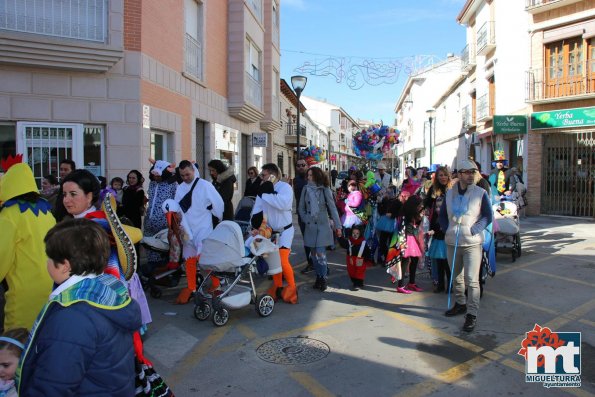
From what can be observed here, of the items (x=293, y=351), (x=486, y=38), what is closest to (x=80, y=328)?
(x=293, y=351)

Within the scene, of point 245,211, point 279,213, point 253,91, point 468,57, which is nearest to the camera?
point 279,213

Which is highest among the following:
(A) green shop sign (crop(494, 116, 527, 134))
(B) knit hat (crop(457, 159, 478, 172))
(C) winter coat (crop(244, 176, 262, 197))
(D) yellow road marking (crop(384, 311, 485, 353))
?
(A) green shop sign (crop(494, 116, 527, 134))

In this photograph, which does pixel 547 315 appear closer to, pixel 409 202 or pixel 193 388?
pixel 409 202

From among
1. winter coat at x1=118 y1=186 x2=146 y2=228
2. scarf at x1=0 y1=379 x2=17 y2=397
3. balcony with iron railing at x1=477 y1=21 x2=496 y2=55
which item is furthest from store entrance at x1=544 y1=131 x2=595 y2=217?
scarf at x1=0 y1=379 x2=17 y2=397

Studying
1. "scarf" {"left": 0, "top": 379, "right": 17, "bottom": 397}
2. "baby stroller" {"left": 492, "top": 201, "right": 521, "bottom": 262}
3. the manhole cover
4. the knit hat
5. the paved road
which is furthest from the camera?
"baby stroller" {"left": 492, "top": 201, "right": 521, "bottom": 262}

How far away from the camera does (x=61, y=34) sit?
8805 mm

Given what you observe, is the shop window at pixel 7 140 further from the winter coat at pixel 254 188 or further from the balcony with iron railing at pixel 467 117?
the balcony with iron railing at pixel 467 117

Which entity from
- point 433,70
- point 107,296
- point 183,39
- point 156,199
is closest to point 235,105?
point 183,39

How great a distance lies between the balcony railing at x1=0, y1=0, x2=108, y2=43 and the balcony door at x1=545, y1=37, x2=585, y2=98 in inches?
613

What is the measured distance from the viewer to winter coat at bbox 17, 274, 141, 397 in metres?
1.71

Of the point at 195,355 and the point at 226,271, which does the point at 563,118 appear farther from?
the point at 195,355

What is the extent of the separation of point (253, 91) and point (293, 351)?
13.6 meters

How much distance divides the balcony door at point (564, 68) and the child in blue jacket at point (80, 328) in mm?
18576

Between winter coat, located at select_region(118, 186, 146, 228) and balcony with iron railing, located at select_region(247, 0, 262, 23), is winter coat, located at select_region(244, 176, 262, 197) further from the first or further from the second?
balcony with iron railing, located at select_region(247, 0, 262, 23)
